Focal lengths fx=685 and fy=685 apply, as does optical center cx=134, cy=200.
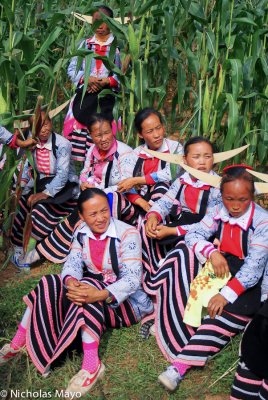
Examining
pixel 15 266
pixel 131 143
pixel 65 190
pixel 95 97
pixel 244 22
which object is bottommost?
pixel 15 266

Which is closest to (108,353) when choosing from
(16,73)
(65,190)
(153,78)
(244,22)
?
(65,190)

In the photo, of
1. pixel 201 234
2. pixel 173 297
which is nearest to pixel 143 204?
pixel 201 234

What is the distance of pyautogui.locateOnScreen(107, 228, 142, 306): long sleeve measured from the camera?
373cm

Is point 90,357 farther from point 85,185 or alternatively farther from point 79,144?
point 79,144

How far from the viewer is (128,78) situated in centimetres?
545

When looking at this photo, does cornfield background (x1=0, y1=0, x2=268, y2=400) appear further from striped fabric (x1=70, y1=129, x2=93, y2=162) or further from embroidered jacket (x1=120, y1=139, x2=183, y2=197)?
striped fabric (x1=70, y1=129, x2=93, y2=162)

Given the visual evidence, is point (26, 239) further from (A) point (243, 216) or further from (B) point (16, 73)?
(A) point (243, 216)

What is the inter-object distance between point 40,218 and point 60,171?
0.37m

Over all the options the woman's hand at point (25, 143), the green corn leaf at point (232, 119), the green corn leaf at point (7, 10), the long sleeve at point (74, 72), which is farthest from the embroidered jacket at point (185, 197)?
the long sleeve at point (74, 72)

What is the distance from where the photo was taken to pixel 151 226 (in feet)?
13.7

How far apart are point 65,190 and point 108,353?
158 centimetres

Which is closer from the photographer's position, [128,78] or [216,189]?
[216,189]

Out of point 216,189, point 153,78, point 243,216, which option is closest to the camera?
point 243,216

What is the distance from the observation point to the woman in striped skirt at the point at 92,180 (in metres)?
4.73
